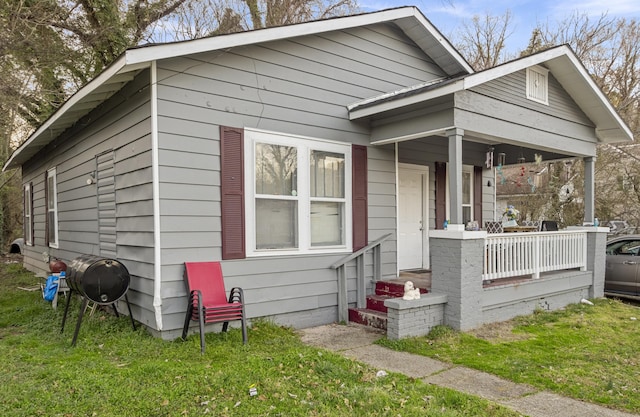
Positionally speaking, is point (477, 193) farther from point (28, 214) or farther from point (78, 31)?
point (28, 214)

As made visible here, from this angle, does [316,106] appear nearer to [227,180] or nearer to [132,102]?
[227,180]

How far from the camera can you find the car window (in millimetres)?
8445

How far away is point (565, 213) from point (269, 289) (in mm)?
13605

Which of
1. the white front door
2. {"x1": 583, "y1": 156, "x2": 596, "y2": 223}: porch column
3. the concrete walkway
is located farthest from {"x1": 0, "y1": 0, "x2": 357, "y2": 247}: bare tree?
{"x1": 583, "y1": 156, "x2": 596, "y2": 223}: porch column

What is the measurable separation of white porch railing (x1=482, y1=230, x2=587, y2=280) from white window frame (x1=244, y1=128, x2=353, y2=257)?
6.65 feet

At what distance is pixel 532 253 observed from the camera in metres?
6.87

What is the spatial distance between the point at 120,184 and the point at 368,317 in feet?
12.5

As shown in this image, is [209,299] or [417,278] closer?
[209,299]

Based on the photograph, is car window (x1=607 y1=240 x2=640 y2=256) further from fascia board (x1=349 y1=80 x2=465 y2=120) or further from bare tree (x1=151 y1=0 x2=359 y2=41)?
bare tree (x1=151 y1=0 x2=359 y2=41)

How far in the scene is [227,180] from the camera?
529 centimetres

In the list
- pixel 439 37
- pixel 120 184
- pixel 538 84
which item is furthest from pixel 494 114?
pixel 120 184

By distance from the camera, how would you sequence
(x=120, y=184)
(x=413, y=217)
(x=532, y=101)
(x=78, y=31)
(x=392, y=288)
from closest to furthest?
1. (x=120, y=184)
2. (x=392, y=288)
3. (x=532, y=101)
4. (x=413, y=217)
5. (x=78, y=31)

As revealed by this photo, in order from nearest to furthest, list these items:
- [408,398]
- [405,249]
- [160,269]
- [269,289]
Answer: [408,398] → [160,269] → [269,289] → [405,249]

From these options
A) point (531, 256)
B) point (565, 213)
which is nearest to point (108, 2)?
point (531, 256)
